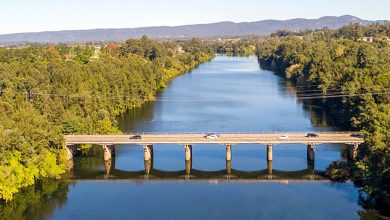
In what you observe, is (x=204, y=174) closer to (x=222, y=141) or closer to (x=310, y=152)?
(x=222, y=141)

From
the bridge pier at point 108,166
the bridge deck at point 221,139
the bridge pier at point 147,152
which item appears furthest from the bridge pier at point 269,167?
the bridge pier at point 108,166

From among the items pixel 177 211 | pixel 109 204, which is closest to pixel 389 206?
pixel 177 211

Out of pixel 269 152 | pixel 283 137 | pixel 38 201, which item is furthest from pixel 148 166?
pixel 283 137

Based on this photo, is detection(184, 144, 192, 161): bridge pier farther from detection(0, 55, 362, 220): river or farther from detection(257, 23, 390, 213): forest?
detection(257, 23, 390, 213): forest

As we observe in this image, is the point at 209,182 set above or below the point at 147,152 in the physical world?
below

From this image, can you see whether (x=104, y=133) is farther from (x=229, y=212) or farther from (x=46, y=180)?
(x=229, y=212)

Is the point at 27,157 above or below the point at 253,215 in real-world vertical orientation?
above

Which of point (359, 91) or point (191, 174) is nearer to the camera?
point (191, 174)

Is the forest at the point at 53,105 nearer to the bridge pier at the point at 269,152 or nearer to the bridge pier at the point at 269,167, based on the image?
the bridge pier at the point at 269,152
